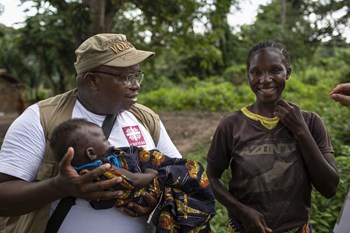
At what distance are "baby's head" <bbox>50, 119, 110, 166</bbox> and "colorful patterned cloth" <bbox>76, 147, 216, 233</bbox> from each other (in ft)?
0.24

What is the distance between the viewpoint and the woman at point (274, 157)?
2061 millimetres

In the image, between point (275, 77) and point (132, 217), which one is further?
point (275, 77)

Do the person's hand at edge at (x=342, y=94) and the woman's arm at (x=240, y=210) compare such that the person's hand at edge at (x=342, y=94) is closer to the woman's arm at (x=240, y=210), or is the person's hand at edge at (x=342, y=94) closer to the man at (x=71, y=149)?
the woman's arm at (x=240, y=210)

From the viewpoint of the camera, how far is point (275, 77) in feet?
7.02

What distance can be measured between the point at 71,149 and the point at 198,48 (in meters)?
6.16

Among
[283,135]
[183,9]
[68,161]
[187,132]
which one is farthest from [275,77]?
[187,132]

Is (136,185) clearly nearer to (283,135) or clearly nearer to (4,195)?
(4,195)

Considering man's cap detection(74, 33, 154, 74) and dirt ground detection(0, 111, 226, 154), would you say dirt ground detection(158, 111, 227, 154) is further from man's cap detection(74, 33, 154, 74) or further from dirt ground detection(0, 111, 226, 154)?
man's cap detection(74, 33, 154, 74)

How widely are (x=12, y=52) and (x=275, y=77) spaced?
76.2ft

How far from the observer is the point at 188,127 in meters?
11.0

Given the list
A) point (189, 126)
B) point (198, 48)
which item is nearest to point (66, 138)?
point (198, 48)

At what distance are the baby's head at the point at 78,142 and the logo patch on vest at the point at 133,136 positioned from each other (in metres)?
0.22

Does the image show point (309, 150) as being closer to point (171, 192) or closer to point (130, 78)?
point (171, 192)

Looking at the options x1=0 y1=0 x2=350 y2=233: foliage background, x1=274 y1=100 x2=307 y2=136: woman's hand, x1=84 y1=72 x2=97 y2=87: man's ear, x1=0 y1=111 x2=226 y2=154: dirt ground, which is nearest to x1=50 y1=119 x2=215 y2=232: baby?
x1=84 y1=72 x2=97 y2=87: man's ear
